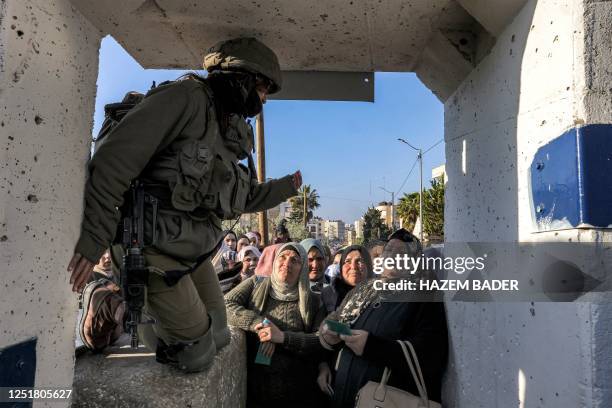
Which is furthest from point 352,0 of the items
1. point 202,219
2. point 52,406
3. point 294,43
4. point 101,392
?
point 101,392

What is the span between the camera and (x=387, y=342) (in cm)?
229

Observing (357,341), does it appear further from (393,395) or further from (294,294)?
(294,294)

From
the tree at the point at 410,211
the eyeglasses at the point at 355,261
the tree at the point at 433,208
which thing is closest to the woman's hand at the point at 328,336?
the eyeglasses at the point at 355,261

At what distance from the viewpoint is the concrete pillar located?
120 centimetres

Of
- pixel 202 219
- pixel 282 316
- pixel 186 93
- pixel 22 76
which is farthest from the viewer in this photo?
pixel 282 316

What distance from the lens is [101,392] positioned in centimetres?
183

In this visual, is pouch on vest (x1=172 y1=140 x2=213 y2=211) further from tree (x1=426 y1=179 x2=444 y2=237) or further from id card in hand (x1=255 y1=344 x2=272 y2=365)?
tree (x1=426 y1=179 x2=444 y2=237)

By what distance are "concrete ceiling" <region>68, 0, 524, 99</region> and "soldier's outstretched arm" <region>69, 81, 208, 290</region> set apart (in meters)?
0.41

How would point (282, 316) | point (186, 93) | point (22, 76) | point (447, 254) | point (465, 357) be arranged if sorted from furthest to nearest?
point (282, 316) < point (447, 254) < point (465, 357) < point (186, 93) < point (22, 76)

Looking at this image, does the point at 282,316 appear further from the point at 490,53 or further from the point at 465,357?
the point at 490,53

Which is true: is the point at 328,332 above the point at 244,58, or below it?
below

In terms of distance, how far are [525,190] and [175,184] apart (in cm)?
125

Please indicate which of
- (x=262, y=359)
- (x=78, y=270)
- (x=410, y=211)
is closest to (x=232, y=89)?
(x=78, y=270)

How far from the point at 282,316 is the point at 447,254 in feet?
4.10
